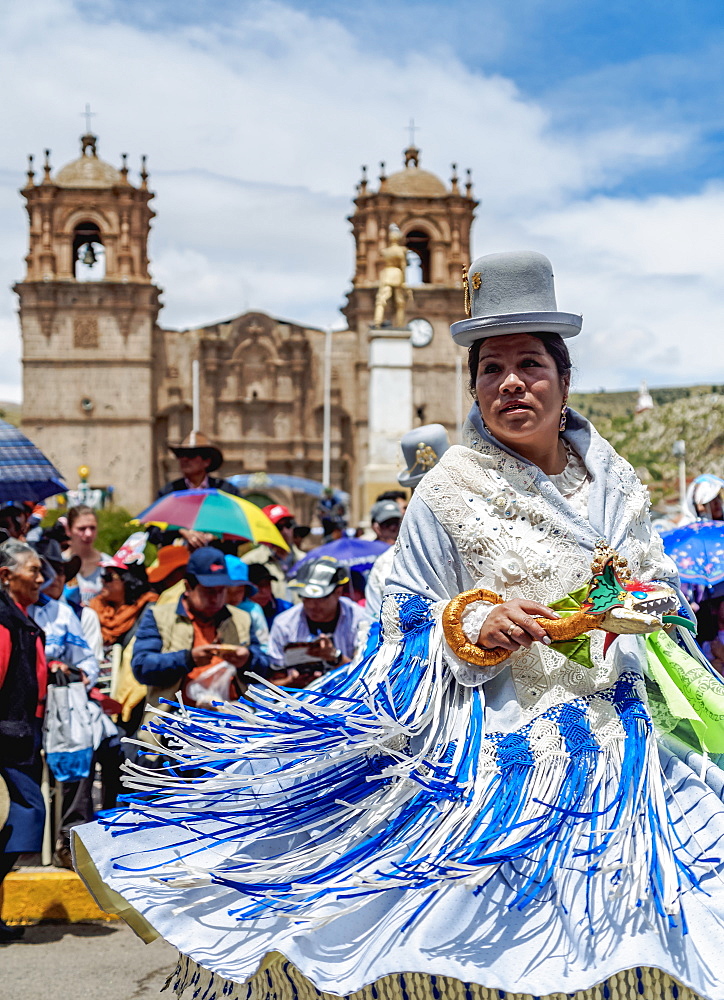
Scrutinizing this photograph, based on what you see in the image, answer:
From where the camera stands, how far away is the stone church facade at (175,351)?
4784 centimetres

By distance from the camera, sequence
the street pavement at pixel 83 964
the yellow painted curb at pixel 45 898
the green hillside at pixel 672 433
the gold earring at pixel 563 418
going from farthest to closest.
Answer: the green hillside at pixel 672 433, the yellow painted curb at pixel 45 898, the street pavement at pixel 83 964, the gold earring at pixel 563 418

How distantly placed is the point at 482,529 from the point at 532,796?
641mm

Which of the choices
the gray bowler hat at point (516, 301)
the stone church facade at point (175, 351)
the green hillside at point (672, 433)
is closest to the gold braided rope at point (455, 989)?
the gray bowler hat at point (516, 301)

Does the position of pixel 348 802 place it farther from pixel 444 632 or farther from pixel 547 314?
pixel 547 314

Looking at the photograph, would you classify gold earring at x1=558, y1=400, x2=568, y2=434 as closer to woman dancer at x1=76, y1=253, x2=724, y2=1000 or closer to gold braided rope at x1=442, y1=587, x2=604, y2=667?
woman dancer at x1=76, y1=253, x2=724, y2=1000

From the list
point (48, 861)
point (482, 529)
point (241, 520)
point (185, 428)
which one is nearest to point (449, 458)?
point (482, 529)

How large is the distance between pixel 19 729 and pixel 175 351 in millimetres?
45895

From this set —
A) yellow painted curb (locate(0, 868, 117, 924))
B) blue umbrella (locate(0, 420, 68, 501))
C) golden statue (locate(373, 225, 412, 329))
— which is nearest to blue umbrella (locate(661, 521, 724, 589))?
yellow painted curb (locate(0, 868, 117, 924))

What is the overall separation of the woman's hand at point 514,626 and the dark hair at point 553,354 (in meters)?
0.67

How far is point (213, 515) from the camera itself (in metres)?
7.68

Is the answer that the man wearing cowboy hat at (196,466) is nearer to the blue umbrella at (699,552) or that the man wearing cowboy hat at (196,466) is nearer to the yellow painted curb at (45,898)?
the yellow painted curb at (45,898)

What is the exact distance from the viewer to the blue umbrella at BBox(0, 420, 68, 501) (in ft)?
27.6

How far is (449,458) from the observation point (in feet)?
9.86

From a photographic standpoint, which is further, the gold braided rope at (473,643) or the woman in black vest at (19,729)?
the woman in black vest at (19,729)
